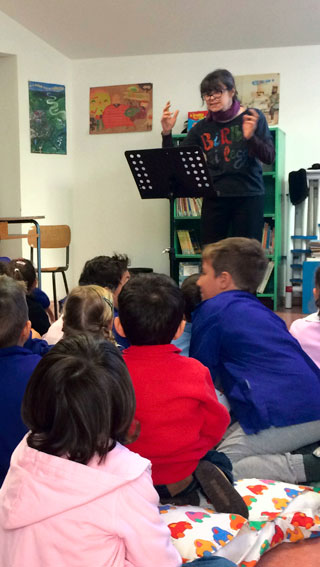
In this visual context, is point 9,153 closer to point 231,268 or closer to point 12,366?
point 231,268

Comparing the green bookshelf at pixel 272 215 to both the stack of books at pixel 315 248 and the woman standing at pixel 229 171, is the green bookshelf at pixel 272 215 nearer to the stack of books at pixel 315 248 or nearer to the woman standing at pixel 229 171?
the stack of books at pixel 315 248

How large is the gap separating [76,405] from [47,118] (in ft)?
17.9

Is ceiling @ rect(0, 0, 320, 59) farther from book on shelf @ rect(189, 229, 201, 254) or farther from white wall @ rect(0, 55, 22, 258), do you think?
book on shelf @ rect(189, 229, 201, 254)

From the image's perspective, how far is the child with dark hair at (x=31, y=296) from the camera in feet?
9.31

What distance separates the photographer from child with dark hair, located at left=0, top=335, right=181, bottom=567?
3.28 feet

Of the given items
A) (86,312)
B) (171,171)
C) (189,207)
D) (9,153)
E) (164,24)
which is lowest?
(86,312)

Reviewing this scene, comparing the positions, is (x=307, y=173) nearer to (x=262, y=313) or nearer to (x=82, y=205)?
(x=82, y=205)

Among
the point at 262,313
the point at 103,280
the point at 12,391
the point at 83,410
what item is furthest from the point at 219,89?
the point at 83,410

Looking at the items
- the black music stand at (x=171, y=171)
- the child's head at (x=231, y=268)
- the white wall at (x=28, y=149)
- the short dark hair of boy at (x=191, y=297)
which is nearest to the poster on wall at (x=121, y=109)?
the white wall at (x=28, y=149)

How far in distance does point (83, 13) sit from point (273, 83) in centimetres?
189

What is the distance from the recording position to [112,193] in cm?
648

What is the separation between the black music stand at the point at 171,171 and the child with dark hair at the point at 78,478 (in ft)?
8.07

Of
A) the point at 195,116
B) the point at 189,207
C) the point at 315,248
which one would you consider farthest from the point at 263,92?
the point at 315,248

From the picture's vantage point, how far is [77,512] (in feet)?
3.32
